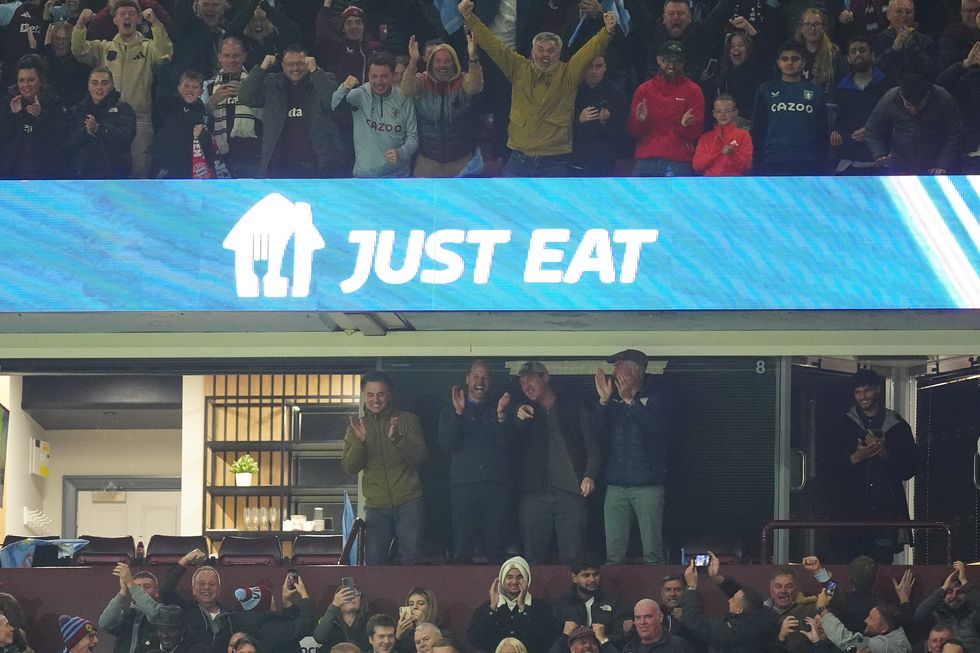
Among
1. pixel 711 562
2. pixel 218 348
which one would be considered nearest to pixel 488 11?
pixel 218 348

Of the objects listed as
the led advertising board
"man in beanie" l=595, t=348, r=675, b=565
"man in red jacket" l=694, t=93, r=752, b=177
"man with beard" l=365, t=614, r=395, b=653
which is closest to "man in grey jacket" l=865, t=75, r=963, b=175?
the led advertising board

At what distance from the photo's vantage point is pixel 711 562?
405 inches

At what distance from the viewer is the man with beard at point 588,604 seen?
10021 millimetres

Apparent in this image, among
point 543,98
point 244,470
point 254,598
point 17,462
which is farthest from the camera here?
point 17,462

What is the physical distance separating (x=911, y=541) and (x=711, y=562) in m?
2.75

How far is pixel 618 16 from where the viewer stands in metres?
12.5

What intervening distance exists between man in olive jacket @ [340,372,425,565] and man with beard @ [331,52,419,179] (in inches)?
59.8

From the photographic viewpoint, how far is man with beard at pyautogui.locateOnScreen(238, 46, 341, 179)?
461 inches

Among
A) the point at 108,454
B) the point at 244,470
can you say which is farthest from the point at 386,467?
the point at 108,454

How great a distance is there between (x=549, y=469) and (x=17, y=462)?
7.15 metres

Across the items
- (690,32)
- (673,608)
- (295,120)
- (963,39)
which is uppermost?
(690,32)

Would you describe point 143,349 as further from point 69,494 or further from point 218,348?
point 69,494

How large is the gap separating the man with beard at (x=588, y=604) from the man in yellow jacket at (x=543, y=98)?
2.95 m

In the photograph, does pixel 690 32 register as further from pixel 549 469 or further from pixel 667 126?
pixel 549 469
